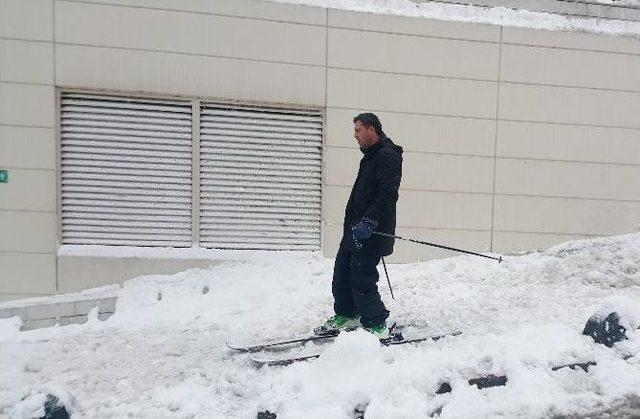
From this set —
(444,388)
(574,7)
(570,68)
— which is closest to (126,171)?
(444,388)

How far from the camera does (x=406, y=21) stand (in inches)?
262

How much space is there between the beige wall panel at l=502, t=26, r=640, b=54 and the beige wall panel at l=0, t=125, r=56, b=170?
20.2 ft

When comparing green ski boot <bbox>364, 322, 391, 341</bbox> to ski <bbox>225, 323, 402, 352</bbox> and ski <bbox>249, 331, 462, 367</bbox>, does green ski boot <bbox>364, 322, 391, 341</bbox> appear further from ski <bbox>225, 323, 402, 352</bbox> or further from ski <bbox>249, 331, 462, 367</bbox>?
ski <bbox>225, 323, 402, 352</bbox>

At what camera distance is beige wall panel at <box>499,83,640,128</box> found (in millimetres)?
6980

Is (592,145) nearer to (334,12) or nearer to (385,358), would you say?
(334,12)

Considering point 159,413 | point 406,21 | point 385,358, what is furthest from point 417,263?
point 159,413

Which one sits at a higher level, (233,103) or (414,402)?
(233,103)

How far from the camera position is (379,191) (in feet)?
14.1

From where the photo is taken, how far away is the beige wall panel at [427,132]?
6.58m

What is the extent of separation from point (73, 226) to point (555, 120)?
6.71 metres

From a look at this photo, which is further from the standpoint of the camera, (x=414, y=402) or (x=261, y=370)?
(x=261, y=370)

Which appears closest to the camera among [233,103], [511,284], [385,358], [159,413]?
[159,413]

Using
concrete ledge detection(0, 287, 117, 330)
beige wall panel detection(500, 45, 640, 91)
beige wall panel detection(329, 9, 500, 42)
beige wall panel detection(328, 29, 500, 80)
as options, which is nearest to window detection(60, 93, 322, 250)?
concrete ledge detection(0, 287, 117, 330)

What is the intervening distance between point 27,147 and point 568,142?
23.8 feet
